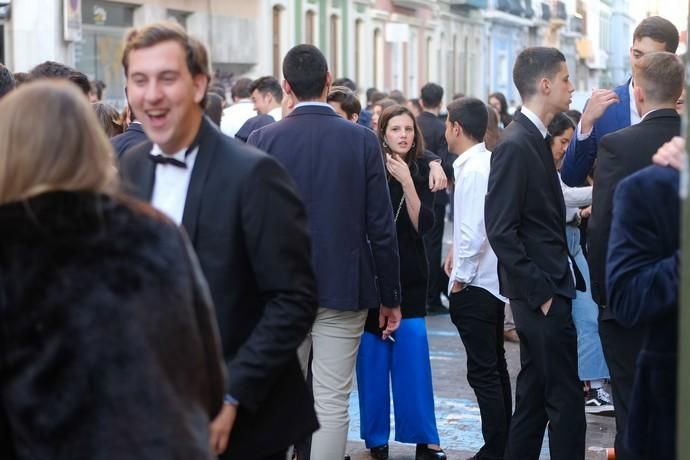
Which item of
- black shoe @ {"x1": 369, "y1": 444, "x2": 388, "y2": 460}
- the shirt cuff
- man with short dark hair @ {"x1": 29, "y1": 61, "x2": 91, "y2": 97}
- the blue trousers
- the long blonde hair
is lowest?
black shoe @ {"x1": 369, "y1": 444, "x2": 388, "y2": 460}

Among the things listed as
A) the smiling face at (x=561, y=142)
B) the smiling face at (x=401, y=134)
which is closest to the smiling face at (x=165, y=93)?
the smiling face at (x=401, y=134)

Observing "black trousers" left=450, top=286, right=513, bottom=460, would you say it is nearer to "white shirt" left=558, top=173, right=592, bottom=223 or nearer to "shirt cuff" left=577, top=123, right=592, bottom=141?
"shirt cuff" left=577, top=123, right=592, bottom=141

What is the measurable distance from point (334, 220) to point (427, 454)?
175 centimetres

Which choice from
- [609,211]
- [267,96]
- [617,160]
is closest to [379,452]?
[609,211]

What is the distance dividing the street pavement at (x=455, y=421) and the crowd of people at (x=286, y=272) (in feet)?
1.08

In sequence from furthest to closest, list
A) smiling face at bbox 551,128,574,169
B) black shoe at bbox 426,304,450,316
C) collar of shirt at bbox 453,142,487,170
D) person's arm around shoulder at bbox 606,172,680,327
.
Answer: black shoe at bbox 426,304,450,316
smiling face at bbox 551,128,574,169
collar of shirt at bbox 453,142,487,170
person's arm around shoulder at bbox 606,172,680,327

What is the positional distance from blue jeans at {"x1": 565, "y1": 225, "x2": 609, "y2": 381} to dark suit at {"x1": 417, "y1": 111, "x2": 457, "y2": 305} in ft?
11.1

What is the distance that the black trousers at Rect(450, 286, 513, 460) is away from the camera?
6.91 metres

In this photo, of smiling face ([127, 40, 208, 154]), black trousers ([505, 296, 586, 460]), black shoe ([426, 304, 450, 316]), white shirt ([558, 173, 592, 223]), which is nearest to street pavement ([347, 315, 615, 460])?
black trousers ([505, 296, 586, 460])

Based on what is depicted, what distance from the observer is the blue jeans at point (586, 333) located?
8.30 m

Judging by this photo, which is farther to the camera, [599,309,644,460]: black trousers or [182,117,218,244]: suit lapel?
[599,309,644,460]: black trousers

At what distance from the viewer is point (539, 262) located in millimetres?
6023

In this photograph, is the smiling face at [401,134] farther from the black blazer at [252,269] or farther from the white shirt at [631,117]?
the black blazer at [252,269]

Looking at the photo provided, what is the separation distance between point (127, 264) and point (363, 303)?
3149 millimetres
